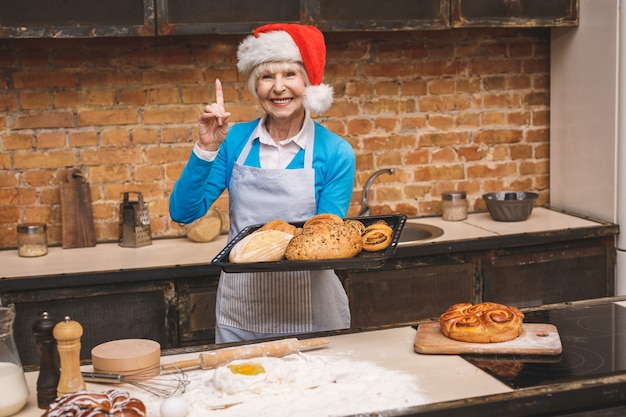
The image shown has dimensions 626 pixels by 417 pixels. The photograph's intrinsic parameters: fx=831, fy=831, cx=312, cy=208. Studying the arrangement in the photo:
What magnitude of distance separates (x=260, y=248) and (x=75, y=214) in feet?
6.61

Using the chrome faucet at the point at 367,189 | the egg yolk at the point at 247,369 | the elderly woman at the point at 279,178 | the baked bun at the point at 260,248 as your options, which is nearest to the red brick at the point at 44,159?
the elderly woman at the point at 279,178

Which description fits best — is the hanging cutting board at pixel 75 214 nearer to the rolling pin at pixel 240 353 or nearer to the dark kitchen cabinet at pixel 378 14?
the dark kitchen cabinet at pixel 378 14

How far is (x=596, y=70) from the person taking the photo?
4.47 m

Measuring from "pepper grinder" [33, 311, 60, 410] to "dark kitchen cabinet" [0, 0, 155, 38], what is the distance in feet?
6.98

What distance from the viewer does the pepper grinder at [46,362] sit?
6.66 feet

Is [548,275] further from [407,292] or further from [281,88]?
[281,88]

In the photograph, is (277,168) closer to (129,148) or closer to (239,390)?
(239,390)

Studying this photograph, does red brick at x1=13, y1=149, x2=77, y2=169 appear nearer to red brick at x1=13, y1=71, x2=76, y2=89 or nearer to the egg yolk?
red brick at x1=13, y1=71, x2=76, y2=89

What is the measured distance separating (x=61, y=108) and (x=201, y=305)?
130 cm

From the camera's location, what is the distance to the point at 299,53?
3.02 meters

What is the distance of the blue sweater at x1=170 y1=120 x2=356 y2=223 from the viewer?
3002 millimetres

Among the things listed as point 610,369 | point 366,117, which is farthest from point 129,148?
point 610,369

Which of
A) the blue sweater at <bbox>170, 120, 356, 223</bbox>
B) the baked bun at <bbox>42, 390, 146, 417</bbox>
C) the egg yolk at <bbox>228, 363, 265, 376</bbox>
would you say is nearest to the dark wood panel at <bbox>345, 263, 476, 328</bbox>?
the blue sweater at <bbox>170, 120, 356, 223</bbox>

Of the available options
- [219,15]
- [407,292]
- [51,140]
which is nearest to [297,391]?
[407,292]
